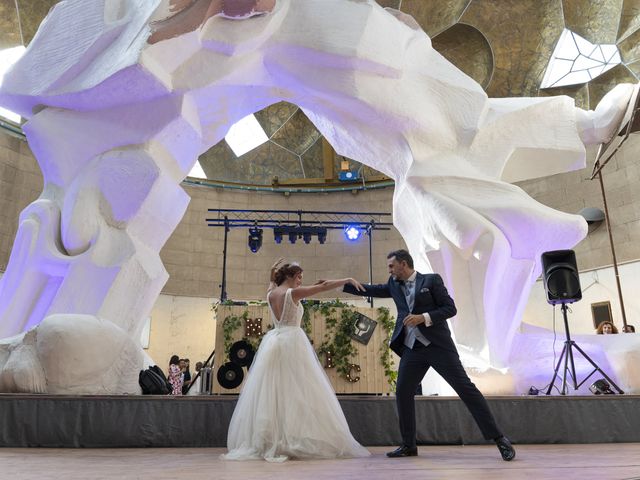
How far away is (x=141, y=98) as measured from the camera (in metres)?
5.84

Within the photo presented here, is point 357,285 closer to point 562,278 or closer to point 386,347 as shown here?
point 562,278

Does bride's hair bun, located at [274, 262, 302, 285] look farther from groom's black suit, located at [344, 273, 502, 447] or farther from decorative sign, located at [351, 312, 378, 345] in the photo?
decorative sign, located at [351, 312, 378, 345]

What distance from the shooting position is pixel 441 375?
130 inches

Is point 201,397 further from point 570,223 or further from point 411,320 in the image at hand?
point 570,223

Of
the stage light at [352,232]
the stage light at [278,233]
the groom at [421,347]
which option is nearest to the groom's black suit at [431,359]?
the groom at [421,347]

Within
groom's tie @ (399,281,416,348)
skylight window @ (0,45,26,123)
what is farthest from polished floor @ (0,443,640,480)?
skylight window @ (0,45,26,123)

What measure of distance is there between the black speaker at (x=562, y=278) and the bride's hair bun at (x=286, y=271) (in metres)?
2.83

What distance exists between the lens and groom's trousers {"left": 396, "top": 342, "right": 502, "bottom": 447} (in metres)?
3.19

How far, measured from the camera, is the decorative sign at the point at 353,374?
9.11 meters

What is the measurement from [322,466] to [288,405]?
62cm

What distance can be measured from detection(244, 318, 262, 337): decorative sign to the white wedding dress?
5563 millimetres

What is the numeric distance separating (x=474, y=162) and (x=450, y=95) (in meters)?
0.83

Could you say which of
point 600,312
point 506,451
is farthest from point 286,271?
point 600,312

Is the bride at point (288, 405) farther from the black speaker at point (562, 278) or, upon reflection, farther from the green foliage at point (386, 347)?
the green foliage at point (386, 347)
